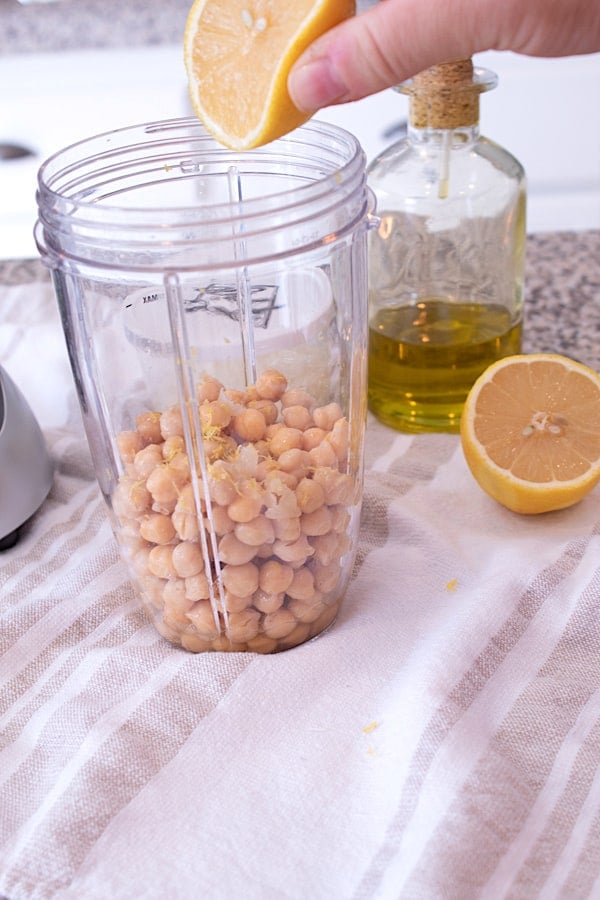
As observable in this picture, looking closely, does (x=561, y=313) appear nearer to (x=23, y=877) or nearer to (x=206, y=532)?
(x=206, y=532)

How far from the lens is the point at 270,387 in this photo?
0.65 m

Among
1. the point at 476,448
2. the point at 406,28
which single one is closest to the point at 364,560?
the point at 476,448

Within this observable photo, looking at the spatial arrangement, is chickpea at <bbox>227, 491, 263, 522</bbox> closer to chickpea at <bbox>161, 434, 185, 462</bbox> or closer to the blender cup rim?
chickpea at <bbox>161, 434, 185, 462</bbox>

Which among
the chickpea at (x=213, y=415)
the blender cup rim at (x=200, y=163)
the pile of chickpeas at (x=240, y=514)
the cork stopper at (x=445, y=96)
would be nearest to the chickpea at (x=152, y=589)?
the pile of chickpeas at (x=240, y=514)

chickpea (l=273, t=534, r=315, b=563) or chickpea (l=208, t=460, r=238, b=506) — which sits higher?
chickpea (l=208, t=460, r=238, b=506)

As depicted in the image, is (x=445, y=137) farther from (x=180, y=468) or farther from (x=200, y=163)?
(x=180, y=468)

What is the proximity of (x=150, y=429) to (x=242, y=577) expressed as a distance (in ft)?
0.35

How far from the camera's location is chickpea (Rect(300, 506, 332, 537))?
0.61 m

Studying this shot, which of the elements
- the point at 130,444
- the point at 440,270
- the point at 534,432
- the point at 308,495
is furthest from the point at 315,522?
the point at 440,270

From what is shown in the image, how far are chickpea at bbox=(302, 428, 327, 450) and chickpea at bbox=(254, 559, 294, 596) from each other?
0.07m

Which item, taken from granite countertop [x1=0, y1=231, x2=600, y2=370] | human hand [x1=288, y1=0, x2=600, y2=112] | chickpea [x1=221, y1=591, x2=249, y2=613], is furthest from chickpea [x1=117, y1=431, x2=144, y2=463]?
granite countertop [x1=0, y1=231, x2=600, y2=370]

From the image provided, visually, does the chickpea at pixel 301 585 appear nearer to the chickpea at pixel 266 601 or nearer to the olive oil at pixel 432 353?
the chickpea at pixel 266 601

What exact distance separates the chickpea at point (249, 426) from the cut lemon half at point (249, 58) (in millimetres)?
153

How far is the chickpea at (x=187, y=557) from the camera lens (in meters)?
0.61
